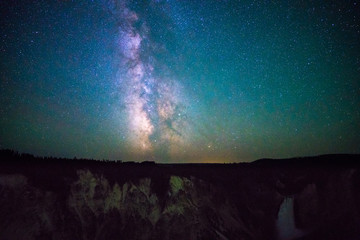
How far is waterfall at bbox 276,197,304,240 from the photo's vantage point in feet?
77.6

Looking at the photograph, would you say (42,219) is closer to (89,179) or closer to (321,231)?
(89,179)

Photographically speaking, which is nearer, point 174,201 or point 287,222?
point 174,201

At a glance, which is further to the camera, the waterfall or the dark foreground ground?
the waterfall

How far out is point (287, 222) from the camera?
24.6 metres

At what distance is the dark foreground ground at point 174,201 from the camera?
1628 centimetres

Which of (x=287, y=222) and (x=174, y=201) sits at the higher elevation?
(x=174, y=201)

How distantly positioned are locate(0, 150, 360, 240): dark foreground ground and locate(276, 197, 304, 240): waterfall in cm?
10

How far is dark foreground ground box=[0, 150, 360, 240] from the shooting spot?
1628 cm

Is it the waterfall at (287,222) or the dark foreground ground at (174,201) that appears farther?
the waterfall at (287,222)

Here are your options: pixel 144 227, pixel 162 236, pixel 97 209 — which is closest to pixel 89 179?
pixel 97 209

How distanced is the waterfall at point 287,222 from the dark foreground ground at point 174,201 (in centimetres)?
10

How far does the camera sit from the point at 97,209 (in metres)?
18.7

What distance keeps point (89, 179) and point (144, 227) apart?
6.40 meters

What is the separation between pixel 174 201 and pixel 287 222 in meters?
13.2
